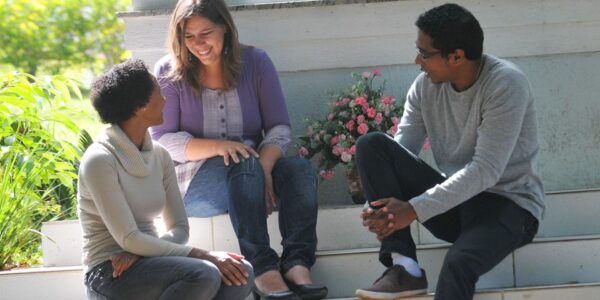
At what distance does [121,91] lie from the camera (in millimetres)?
3523

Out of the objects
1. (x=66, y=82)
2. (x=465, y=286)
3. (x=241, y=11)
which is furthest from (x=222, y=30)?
(x=465, y=286)

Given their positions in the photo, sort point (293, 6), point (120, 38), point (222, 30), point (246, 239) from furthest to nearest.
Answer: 1. point (120, 38)
2. point (293, 6)
3. point (222, 30)
4. point (246, 239)

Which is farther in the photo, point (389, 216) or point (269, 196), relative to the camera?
point (269, 196)

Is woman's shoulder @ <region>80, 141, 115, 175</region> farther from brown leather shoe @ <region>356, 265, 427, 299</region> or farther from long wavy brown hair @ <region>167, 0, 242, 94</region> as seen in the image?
brown leather shoe @ <region>356, 265, 427, 299</region>

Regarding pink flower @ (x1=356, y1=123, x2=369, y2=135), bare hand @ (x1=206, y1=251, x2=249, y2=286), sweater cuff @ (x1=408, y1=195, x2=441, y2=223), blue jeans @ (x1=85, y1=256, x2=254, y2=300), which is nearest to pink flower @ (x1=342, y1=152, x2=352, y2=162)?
pink flower @ (x1=356, y1=123, x2=369, y2=135)

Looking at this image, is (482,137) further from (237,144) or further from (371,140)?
(237,144)

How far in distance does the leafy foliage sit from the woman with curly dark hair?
38.8 ft

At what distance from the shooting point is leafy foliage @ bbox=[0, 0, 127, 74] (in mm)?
15125

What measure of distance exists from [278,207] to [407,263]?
650 millimetres

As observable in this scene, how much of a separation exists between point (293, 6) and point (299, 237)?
1.48 metres

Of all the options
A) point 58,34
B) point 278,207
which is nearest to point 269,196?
point 278,207

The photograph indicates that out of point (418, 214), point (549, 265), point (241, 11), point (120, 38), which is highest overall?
point (241, 11)

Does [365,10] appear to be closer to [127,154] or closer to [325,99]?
[325,99]

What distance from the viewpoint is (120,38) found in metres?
15.8
